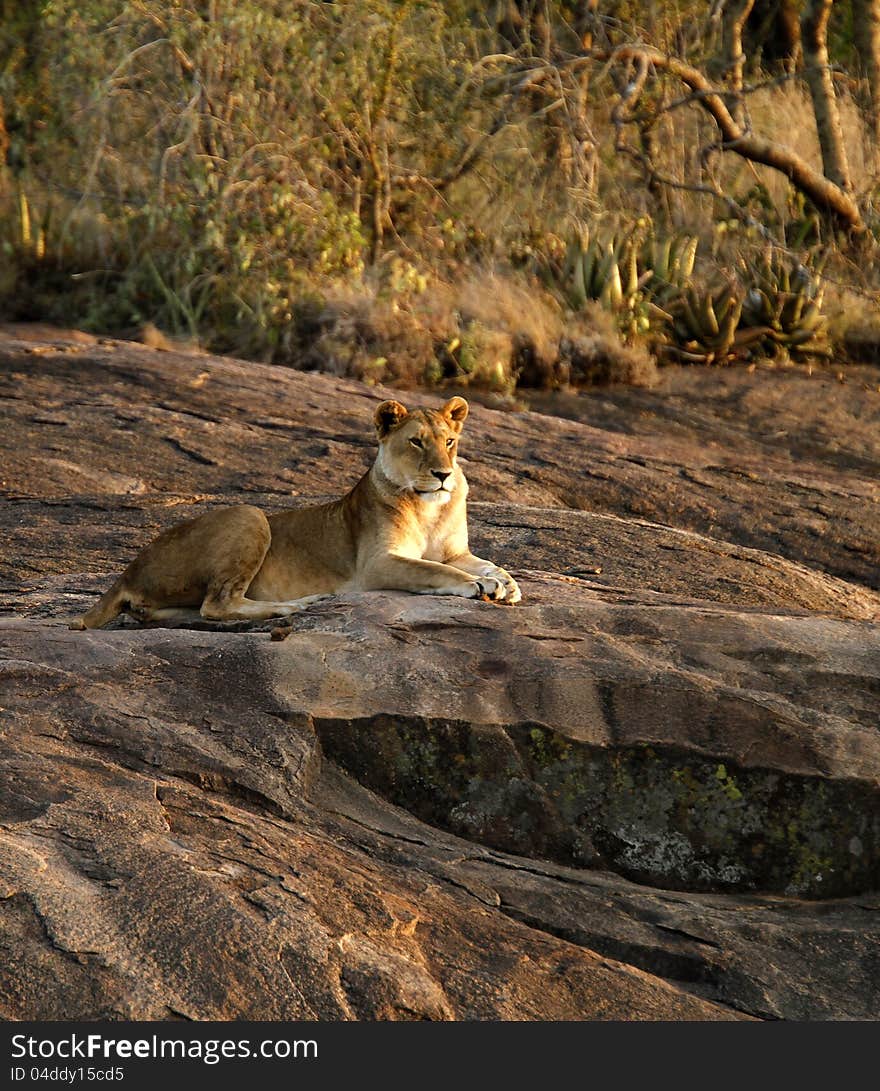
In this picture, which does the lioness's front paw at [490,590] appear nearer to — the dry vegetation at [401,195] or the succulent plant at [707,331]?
the dry vegetation at [401,195]

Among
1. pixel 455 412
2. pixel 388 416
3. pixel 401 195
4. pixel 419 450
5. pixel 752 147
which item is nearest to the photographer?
pixel 419 450

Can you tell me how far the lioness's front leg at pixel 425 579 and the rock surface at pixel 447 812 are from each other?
23 centimetres

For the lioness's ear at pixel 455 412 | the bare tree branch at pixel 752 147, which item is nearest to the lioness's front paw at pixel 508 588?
→ the lioness's ear at pixel 455 412

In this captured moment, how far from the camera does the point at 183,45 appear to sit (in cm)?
1495

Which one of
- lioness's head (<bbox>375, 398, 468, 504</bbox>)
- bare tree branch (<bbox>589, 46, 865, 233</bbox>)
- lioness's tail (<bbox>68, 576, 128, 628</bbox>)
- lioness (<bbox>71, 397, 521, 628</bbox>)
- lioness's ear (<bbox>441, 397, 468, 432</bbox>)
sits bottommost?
lioness's tail (<bbox>68, 576, 128, 628</bbox>)

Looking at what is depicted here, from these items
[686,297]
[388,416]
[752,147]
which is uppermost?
[752,147]

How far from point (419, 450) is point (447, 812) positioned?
2.05 m

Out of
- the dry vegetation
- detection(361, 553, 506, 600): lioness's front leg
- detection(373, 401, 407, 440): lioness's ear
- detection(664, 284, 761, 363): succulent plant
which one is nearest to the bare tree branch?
the dry vegetation

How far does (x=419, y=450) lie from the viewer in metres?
6.27

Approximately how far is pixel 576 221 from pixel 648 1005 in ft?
43.3

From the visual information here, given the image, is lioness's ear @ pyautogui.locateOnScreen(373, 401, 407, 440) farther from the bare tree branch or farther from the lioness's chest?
the bare tree branch

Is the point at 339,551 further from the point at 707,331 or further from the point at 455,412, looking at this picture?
the point at 707,331

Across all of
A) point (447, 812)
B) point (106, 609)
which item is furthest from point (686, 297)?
point (447, 812)

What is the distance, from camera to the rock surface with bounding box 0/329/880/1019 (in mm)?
3617
